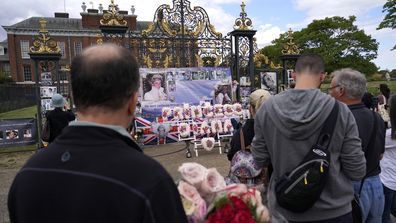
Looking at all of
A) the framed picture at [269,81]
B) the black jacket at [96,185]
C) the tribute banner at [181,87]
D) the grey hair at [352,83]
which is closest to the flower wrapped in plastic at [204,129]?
the tribute banner at [181,87]

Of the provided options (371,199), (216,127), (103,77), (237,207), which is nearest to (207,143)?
(216,127)

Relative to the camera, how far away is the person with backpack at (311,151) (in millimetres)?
2105

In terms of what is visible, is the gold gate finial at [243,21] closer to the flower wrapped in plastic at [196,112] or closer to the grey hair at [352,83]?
the flower wrapped in plastic at [196,112]

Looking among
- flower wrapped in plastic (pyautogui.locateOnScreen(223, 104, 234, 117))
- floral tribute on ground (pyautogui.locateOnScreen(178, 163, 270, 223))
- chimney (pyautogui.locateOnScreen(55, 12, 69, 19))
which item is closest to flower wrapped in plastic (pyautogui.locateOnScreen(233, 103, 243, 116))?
flower wrapped in plastic (pyautogui.locateOnScreen(223, 104, 234, 117))

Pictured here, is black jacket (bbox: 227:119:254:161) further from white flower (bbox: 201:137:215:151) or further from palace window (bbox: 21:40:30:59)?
palace window (bbox: 21:40:30:59)

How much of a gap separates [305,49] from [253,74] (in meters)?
30.8

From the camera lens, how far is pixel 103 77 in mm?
1210

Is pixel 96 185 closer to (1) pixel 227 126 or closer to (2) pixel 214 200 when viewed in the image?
(2) pixel 214 200

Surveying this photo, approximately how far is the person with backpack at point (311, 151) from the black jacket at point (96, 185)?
1.18 meters

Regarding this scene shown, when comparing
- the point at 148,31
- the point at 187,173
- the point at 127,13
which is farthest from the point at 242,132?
the point at 127,13

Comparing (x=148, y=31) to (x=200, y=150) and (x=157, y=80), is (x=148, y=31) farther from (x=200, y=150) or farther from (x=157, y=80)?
(x=200, y=150)

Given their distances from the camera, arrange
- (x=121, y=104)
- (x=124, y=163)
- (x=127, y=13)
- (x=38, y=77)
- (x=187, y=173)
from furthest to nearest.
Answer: (x=127, y=13)
(x=38, y=77)
(x=187, y=173)
(x=121, y=104)
(x=124, y=163)

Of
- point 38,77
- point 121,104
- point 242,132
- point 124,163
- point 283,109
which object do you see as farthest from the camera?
point 38,77

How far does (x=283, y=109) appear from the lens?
2223 millimetres
